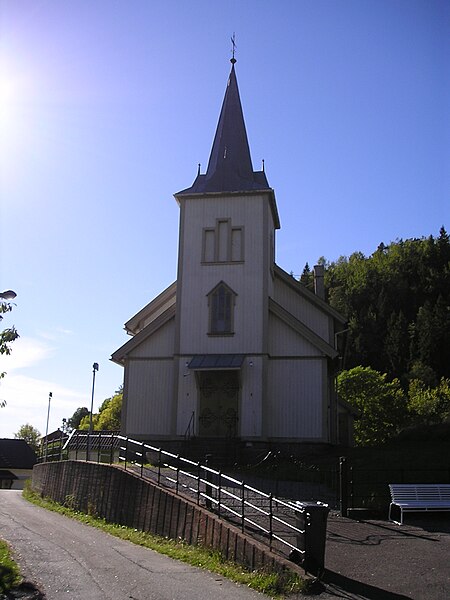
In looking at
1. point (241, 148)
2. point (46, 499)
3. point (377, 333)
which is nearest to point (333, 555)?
point (46, 499)

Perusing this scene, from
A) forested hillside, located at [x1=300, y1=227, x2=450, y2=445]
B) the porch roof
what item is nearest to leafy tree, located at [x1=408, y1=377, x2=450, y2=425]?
forested hillside, located at [x1=300, y1=227, x2=450, y2=445]

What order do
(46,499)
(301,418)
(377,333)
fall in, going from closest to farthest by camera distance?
(46,499) < (301,418) < (377,333)

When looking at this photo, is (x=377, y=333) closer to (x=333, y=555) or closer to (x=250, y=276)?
(x=250, y=276)

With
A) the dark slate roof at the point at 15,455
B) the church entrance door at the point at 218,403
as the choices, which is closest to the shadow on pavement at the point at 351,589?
the church entrance door at the point at 218,403

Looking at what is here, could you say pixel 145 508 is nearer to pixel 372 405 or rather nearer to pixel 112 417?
pixel 372 405

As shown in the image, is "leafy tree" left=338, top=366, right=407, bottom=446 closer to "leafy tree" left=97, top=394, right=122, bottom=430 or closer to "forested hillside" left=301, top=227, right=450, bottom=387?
"forested hillside" left=301, top=227, right=450, bottom=387

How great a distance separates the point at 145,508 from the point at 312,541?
254 inches

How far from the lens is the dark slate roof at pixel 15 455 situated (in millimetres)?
65125

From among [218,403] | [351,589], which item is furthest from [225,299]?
[351,589]

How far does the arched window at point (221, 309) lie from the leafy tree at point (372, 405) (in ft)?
122

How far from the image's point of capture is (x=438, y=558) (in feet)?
35.2

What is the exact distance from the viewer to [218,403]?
27453 mm

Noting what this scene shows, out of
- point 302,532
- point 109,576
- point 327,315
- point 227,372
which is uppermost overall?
point 327,315

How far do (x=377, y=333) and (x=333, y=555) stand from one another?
256ft
